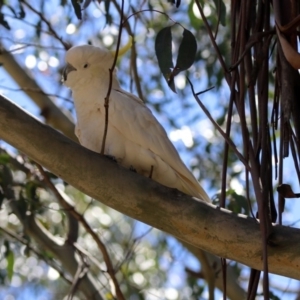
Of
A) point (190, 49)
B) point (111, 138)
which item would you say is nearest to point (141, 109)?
point (111, 138)

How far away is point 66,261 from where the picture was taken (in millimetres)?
2262

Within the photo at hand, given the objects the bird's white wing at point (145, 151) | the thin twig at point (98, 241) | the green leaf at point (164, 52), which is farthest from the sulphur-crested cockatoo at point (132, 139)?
the green leaf at point (164, 52)

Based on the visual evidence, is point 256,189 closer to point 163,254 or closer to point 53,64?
point 53,64

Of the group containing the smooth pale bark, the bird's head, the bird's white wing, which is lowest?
the smooth pale bark

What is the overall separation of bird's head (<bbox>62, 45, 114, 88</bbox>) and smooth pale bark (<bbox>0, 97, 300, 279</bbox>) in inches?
27.9

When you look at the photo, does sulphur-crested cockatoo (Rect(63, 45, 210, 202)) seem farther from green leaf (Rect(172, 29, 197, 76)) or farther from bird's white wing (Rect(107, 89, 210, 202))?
green leaf (Rect(172, 29, 197, 76))

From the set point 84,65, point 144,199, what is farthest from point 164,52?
point 84,65

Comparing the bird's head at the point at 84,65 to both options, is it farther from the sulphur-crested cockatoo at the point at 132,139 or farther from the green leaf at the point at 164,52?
the green leaf at the point at 164,52

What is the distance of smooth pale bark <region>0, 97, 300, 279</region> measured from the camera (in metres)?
1.05

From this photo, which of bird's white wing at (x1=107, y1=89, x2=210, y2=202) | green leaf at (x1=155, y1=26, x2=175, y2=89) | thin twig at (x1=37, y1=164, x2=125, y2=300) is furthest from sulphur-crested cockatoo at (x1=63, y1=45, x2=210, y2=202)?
green leaf at (x1=155, y1=26, x2=175, y2=89)

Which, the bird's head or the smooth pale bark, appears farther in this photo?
the bird's head

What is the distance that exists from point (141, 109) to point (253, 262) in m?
0.80

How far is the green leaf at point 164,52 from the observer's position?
129 cm

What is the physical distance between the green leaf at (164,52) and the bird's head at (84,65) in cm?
52
